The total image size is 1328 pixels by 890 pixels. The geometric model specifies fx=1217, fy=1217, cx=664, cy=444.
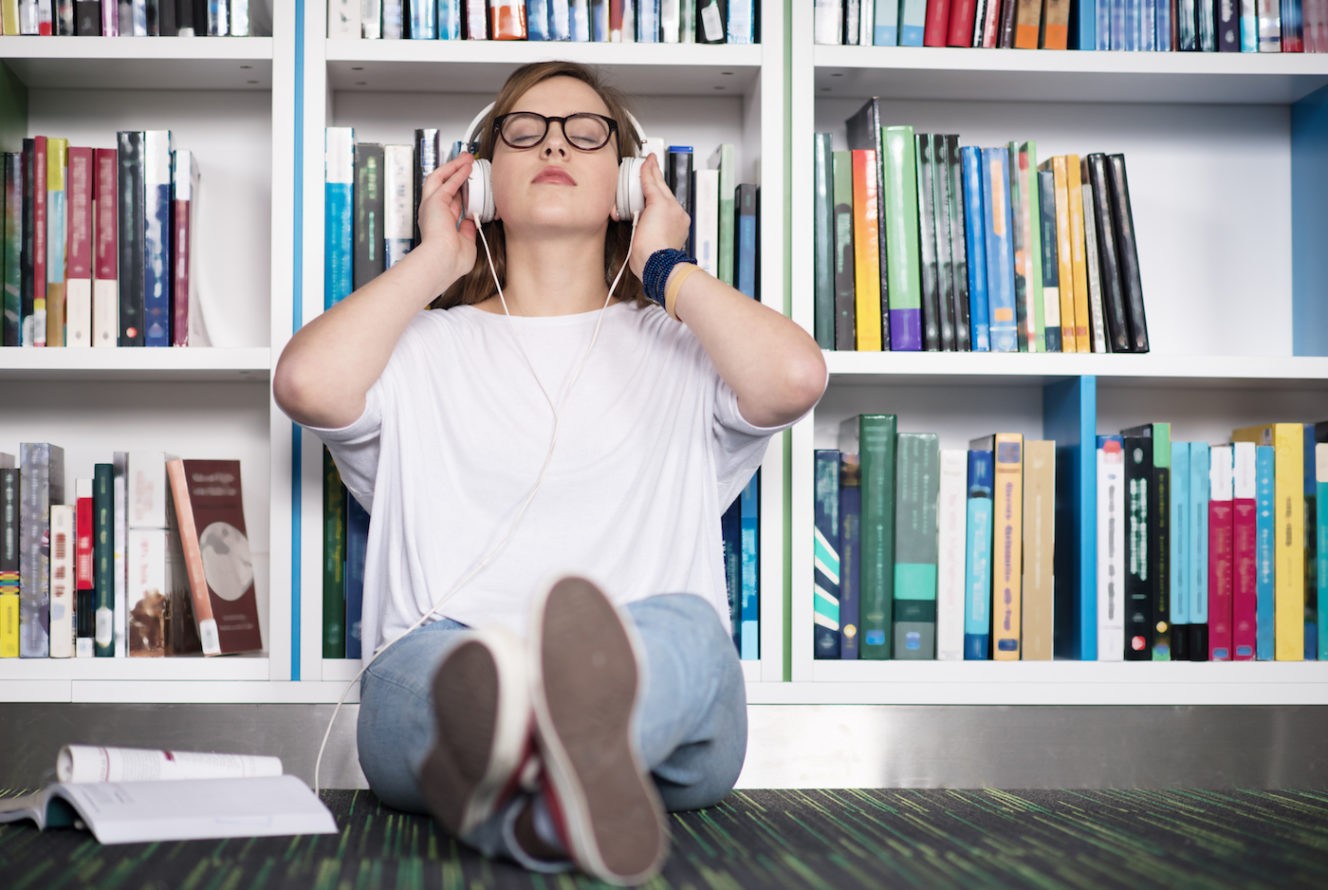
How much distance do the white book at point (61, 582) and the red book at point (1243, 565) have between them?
1602 millimetres

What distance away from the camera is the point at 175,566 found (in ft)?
5.53

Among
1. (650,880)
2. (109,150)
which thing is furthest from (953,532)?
(109,150)

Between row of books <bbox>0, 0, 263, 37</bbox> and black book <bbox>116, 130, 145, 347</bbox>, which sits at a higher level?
row of books <bbox>0, 0, 263, 37</bbox>

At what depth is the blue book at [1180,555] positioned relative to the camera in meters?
1.69

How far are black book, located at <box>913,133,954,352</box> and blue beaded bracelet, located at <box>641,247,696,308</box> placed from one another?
0.39 meters

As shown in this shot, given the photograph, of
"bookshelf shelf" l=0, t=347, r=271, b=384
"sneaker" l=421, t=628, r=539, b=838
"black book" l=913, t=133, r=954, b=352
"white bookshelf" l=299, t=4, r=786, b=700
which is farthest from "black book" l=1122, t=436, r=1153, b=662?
"bookshelf shelf" l=0, t=347, r=271, b=384

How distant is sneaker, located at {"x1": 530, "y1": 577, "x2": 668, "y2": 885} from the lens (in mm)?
877

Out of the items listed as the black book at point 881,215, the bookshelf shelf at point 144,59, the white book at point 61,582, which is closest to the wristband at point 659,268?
the black book at point 881,215

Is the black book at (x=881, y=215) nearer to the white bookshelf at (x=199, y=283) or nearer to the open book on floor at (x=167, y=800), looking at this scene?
the white bookshelf at (x=199, y=283)

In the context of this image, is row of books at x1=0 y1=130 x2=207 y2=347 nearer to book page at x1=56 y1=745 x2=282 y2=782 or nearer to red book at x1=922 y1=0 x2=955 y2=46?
book page at x1=56 y1=745 x2=282 y2=782

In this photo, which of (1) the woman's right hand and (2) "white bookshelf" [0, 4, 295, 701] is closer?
(1) the woman's right hand

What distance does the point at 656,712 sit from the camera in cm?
103

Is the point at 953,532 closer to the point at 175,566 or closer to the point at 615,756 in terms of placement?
the point at 615,756

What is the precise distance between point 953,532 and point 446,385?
721 millimetres
